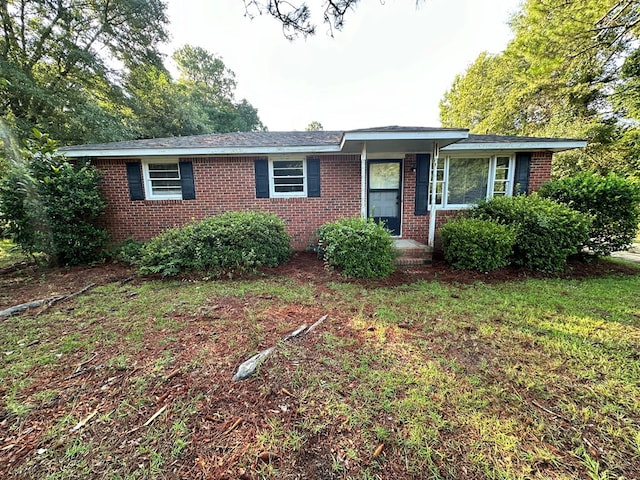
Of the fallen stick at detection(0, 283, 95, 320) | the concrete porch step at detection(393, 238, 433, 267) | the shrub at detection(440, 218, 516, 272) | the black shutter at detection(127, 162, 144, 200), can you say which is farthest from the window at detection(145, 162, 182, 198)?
the shrub at detection(440, 218, 516, 272)

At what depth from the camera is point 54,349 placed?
2680mm

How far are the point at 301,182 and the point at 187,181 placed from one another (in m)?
3.03

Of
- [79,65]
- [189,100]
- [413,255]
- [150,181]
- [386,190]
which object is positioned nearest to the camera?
[413,255]

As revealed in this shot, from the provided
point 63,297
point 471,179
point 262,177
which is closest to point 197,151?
point 262,177

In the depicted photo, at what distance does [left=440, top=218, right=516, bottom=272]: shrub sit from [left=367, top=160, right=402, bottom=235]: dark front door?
215 cm

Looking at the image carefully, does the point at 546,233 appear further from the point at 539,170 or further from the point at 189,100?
the point at 189,100

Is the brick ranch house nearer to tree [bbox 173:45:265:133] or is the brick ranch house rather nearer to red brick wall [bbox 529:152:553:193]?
red brick wall [bbox 529:152:553:193]

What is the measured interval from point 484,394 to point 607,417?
29.9 inches

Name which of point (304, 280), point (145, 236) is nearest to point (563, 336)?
point (304, 280)

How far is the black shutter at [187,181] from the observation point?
22.1ft

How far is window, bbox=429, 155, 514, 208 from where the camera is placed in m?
6.89

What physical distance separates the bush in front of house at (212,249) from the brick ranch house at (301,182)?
178cm

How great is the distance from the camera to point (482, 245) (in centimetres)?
500

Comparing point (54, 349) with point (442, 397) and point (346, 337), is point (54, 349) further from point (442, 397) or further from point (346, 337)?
point (442, 397)
